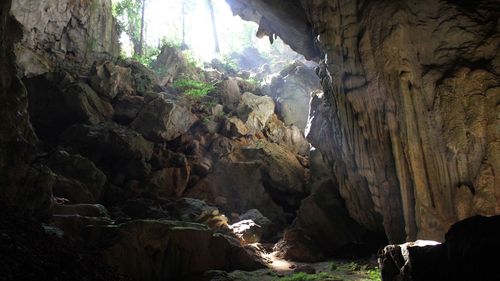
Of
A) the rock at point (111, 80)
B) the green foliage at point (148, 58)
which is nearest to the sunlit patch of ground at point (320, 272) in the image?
the rock at point (111, 80)

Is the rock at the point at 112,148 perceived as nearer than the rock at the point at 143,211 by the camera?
No

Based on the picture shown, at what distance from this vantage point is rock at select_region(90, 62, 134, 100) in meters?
21.5

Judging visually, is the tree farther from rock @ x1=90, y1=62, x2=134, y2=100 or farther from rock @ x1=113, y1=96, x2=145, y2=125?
rock @ x1=113, y1=96, x2=145, y2=125

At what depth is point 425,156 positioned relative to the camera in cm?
904

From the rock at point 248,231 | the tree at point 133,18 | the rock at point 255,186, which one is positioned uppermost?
the tree at point 133,18

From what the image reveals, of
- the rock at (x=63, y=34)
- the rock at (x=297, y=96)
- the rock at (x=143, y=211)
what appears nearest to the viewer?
the rock at (x=143, y=211)

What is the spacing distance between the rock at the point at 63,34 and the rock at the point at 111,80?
158 centimetres

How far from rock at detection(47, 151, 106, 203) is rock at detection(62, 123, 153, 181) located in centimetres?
247

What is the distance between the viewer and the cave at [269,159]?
26.6 ft

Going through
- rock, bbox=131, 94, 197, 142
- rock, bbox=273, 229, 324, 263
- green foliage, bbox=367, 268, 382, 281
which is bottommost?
green foliage, bbox=367, 268, 382, 281

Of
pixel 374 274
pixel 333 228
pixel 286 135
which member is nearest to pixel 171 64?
pixel 286 135

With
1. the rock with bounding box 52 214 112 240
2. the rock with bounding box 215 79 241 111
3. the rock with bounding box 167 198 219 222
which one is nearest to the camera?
the rock with bounding box 52 214 112 240

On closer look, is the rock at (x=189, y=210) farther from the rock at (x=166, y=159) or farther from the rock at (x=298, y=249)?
the rock at (x=166, y=159)

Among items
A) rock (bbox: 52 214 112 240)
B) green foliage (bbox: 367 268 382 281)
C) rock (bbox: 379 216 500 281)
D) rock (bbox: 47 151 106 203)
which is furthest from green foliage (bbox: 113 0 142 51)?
rock (bbox: 379 216 500 281)
